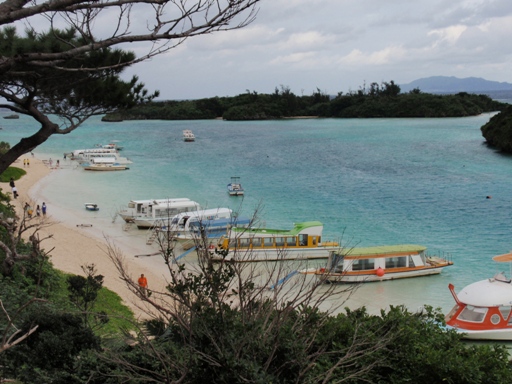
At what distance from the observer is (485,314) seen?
703 inches

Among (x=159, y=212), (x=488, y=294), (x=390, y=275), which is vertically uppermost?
(x=159, y=212)

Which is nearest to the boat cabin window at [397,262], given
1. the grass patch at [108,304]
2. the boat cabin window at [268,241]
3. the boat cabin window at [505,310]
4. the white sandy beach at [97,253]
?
the boat cabin window at [268,241]

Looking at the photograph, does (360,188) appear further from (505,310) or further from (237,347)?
(237,347)

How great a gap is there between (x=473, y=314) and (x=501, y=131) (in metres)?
57.0

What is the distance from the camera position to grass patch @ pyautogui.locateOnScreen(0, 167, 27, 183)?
44.7 metres

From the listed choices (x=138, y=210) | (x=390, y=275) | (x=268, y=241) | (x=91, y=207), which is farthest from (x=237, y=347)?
(x=91, y=207)

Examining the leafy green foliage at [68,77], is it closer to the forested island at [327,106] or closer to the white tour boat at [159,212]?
the white tour boat at [159,212]

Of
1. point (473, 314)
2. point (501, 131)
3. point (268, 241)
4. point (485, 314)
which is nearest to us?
point (485, 314)

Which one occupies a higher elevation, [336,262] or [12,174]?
[336,262]

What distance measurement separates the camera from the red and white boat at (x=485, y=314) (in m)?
17.7

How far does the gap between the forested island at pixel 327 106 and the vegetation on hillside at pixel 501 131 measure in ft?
212

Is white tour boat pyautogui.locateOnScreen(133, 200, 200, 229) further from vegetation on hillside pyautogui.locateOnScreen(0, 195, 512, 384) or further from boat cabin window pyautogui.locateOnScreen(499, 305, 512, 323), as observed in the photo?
vegetation on hillside pyautogui.locateOnScreen(0, 195, 512, 384)

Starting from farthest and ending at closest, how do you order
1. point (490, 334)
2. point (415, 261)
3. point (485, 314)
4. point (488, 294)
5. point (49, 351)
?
point (415, 261)
point (488, 294)
point (485, 314)
point (490, 334)
point (49, 351)

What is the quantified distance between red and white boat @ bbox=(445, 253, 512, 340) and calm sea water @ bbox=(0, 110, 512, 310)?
10.3 ft
